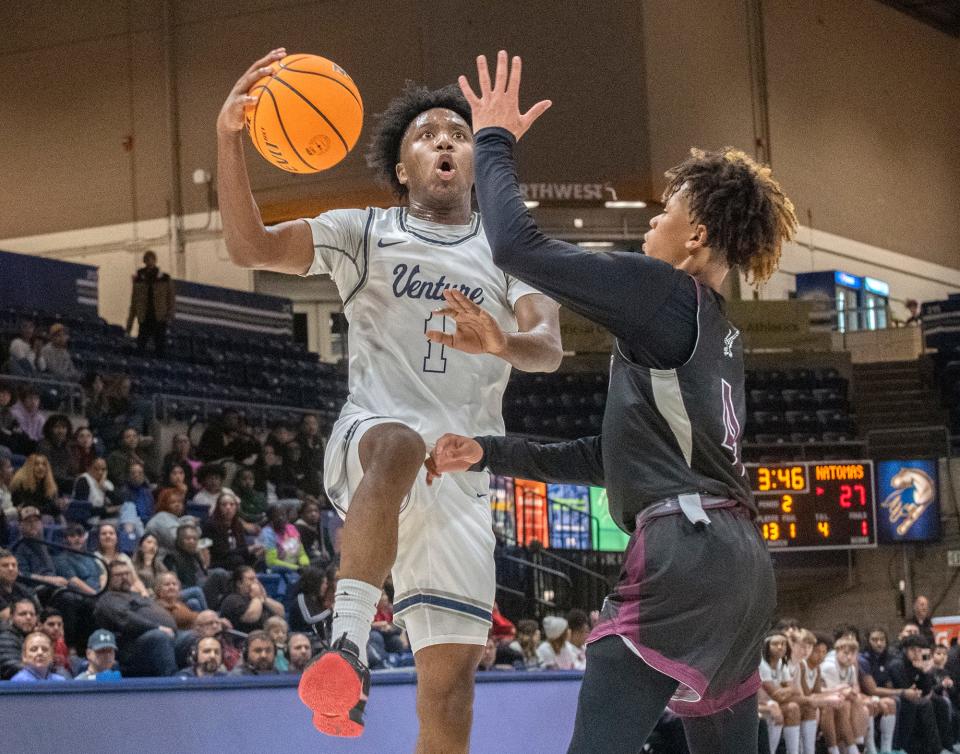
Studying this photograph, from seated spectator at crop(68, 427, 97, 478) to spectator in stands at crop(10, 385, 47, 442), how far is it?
490 mm

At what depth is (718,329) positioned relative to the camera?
3301 mm

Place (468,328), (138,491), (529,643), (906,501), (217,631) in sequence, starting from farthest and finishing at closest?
(906,501), (138,491), (529,643), (217,631), (468,328)

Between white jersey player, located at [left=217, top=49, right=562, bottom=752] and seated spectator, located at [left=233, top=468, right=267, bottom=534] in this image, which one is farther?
seated spectator, located at [left=233, top=468, right=267, bottom=534]

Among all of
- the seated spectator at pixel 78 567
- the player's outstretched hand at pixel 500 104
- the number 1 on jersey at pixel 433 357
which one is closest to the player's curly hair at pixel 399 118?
the number 1 on jersey at pixel 433 357

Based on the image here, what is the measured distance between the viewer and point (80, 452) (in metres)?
12.4

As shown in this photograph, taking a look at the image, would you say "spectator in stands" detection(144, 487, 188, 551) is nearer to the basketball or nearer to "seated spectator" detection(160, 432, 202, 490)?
"seated spectator" detection(160, 432, 202, 490)

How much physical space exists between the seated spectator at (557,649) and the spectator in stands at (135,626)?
3.27 metres

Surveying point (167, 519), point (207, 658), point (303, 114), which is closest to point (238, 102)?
point (303, 114)

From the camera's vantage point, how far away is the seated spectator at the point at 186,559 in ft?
35.1

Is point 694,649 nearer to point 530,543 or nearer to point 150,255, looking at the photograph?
point 530,543

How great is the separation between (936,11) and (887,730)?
1799cm

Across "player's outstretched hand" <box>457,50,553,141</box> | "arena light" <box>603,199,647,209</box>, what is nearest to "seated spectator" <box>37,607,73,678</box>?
"player's outstretched hand" <box>457,50,553,141</box>

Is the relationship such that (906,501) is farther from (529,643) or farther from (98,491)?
(98,491)

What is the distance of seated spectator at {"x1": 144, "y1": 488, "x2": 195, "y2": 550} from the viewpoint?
36.4 ft
